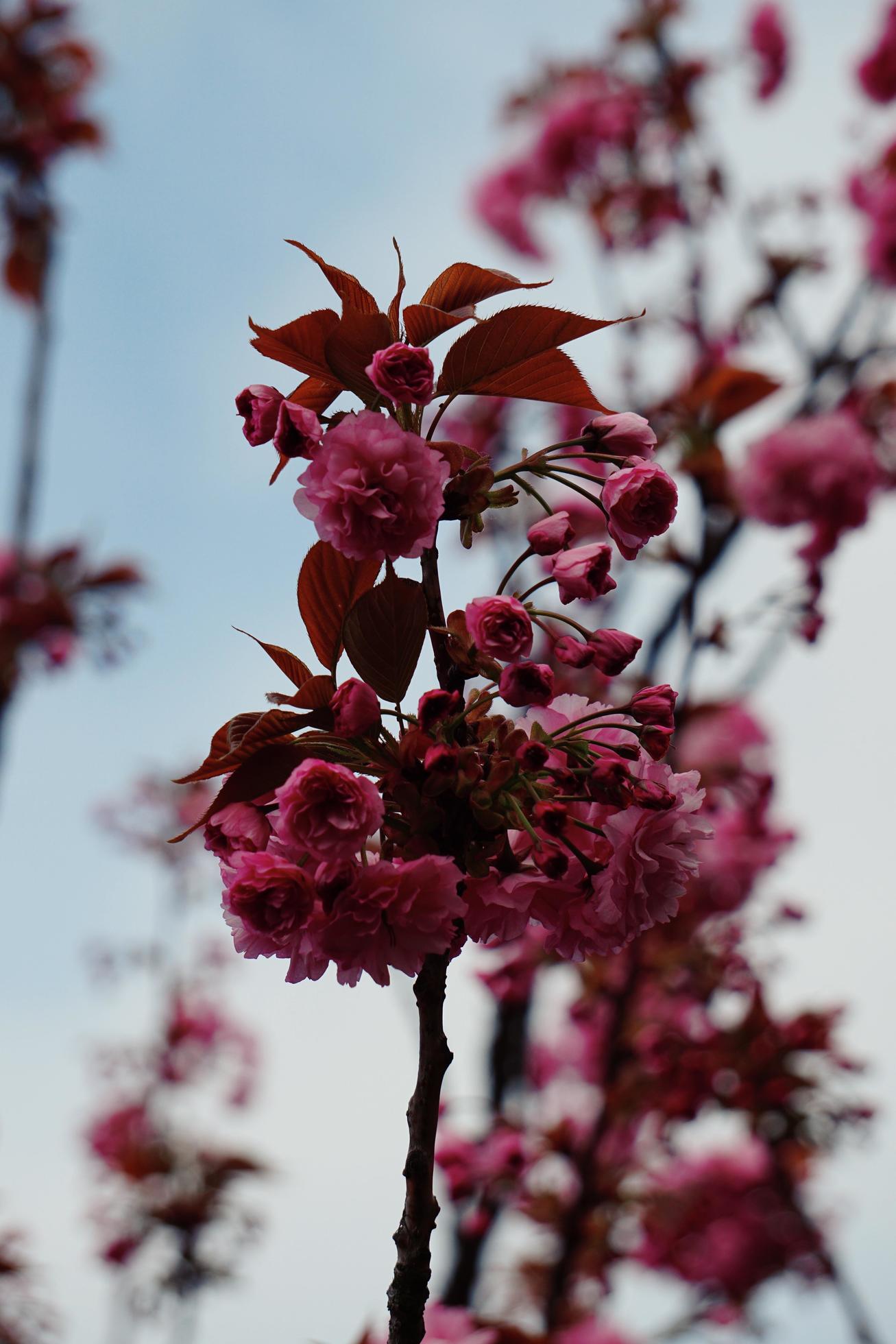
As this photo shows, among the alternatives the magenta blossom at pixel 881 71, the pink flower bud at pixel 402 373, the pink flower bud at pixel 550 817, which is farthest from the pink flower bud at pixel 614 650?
the magenta blossom at pixel 881 71

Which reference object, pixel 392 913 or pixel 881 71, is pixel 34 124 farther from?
pixel 392 913

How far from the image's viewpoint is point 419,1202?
28.6 inches

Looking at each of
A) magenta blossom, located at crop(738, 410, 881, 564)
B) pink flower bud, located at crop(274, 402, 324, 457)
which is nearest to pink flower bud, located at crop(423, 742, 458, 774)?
pink flower bud, located at crop(274, 402, 324, 457)

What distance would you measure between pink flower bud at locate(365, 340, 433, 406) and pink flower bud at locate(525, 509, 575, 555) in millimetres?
150

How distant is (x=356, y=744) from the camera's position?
798 millimetres

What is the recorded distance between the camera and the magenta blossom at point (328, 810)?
71 cm

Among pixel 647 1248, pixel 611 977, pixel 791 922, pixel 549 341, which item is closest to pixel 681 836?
pixel 549 341

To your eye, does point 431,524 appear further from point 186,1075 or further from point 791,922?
point 186,1075

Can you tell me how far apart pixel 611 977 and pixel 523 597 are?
2.15 m

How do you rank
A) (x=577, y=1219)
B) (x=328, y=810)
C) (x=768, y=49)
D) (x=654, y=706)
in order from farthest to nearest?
(x=768, y=49), (x=577, y=1219), (x=654, y=706), (x=328, y=810)

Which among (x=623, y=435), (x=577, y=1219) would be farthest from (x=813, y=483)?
(x=623, y=435)

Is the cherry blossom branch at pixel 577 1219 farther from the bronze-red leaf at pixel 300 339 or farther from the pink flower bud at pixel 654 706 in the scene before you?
the bronze-red leaf at pixel 300 339

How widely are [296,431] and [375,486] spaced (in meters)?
0.07

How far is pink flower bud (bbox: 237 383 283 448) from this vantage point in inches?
32.1
